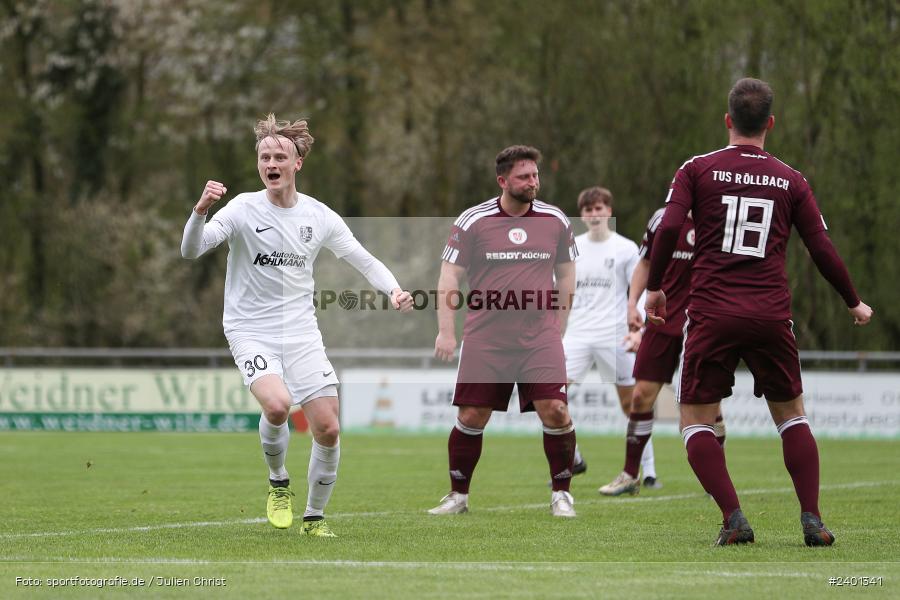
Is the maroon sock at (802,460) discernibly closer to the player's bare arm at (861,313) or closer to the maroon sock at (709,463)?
the maroon sock at (709,463)

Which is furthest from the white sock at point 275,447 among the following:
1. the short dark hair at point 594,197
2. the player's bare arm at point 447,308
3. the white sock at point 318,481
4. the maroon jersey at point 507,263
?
the short dark hair at point 594,197

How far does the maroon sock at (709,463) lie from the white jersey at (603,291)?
531 cm

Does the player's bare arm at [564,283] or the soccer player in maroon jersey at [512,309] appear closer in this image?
the soccer player in maroon jersey at [512,309]

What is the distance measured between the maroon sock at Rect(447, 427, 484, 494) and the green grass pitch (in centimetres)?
25

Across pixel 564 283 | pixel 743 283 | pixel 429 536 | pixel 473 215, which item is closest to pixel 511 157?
pixel 473 215

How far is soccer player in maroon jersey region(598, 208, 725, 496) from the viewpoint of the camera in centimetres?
1112

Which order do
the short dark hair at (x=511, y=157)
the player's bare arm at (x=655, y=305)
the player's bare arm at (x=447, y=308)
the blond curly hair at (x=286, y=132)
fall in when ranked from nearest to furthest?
the player's bare arm at (x=655, y=305) → the blond curly hair at (x=286, y=132) → the player's bare arm at (x=447, y=308) → the short dark hair at (x=511, y=157)

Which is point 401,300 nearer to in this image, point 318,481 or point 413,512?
point 318,481

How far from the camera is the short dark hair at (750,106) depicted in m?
7.70

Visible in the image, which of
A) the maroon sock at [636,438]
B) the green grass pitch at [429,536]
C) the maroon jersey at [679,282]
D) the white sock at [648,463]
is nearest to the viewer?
the green grass pitch at [429,536]

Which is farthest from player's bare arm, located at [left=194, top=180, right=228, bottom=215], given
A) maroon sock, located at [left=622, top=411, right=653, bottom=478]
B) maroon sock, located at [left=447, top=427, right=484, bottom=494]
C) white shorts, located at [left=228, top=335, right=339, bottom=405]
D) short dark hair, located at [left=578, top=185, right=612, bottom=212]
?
short dark hair, located at [left=578, top=185, right=612, bottom=212]

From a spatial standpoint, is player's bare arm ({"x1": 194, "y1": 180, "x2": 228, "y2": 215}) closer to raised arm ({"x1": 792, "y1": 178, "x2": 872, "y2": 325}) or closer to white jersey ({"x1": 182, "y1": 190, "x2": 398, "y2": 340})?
white jersey ({"x1": 182, "y1": 190, "x2": 398, "y2": 340})

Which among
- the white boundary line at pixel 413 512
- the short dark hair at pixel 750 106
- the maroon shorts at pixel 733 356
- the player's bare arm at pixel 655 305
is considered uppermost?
the short dark hair at pixel 750 106

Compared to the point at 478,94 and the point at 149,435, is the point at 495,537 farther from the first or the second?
the point at 478,94
